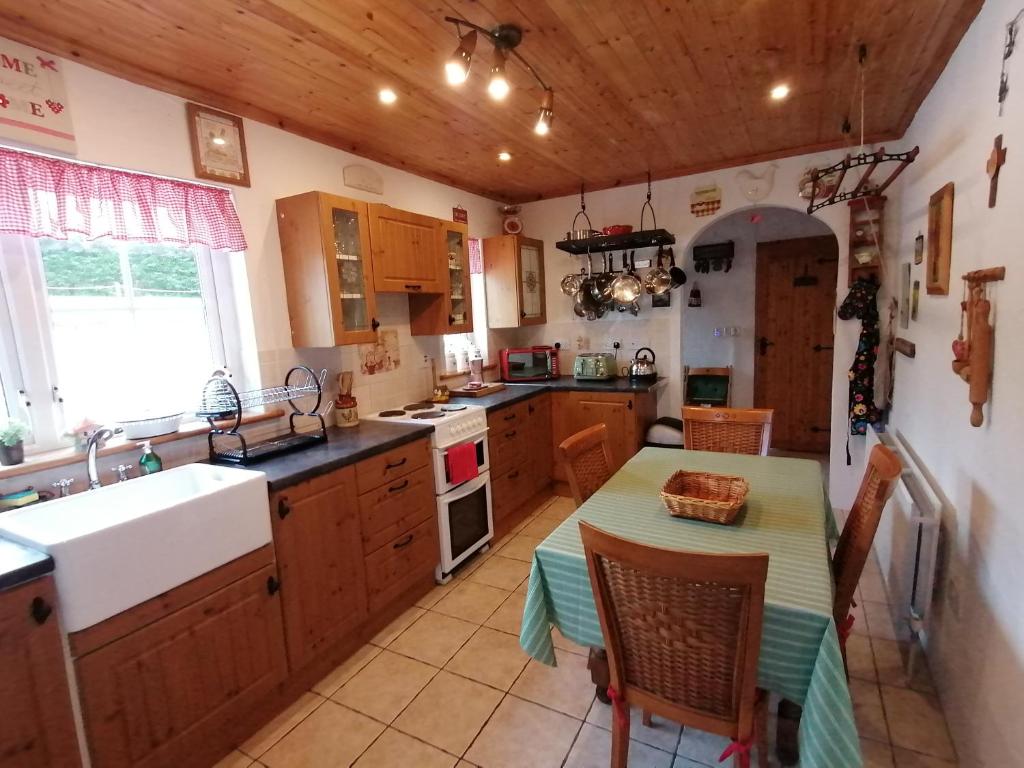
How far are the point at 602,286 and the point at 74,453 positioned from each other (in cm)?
327

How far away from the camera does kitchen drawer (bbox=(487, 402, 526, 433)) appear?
122 inches

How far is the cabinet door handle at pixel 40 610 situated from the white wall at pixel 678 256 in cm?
354

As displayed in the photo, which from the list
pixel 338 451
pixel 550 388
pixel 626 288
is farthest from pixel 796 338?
pixel 338 451

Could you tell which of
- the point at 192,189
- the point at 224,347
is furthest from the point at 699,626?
the point at 192,189

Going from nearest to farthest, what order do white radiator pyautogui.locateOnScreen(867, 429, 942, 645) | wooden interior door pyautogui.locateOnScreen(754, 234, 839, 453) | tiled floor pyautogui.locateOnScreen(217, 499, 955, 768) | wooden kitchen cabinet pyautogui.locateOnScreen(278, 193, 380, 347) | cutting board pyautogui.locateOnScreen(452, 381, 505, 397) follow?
tiled floor pyautogui.locateOnScreen(217, 499, 955, 768) → white radiator pyautogui.locateOnScreen(867, 429, 942, 645) → wooden kitchen cabinet pyautogui.locateOnScreen(278, 193, 380, 347) → cutting board pyautogui.locateOnScreen(452, 381, 505, 397) → wooden interior door pyautogui.locateOnScreen(754, 234, 839, 453)

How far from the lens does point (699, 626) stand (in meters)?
1.13

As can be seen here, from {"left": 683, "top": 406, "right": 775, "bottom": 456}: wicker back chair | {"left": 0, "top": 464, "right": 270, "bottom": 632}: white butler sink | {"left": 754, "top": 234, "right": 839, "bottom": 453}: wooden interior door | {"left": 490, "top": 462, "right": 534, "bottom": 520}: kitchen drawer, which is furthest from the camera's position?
{"left": 754, "top": 234, "right": 839, "bottom": 453}: wooden interior door

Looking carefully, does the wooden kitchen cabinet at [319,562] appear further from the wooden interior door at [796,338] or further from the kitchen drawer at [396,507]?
the wooden interior door at [796,338]

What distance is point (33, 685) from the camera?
3.94ft

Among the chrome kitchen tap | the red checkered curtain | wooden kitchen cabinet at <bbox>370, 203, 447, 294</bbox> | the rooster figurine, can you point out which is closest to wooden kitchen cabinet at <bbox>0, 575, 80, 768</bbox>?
the chrome kitchen tap

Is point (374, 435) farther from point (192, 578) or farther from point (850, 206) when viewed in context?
point (850, 206)

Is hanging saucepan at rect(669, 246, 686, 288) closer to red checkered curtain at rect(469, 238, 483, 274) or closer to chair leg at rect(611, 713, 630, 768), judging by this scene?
red checkered curtain at rect(469, 238, 483, 274)

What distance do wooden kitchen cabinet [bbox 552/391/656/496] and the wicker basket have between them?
5.20 feet

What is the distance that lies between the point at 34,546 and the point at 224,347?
1.24 m
